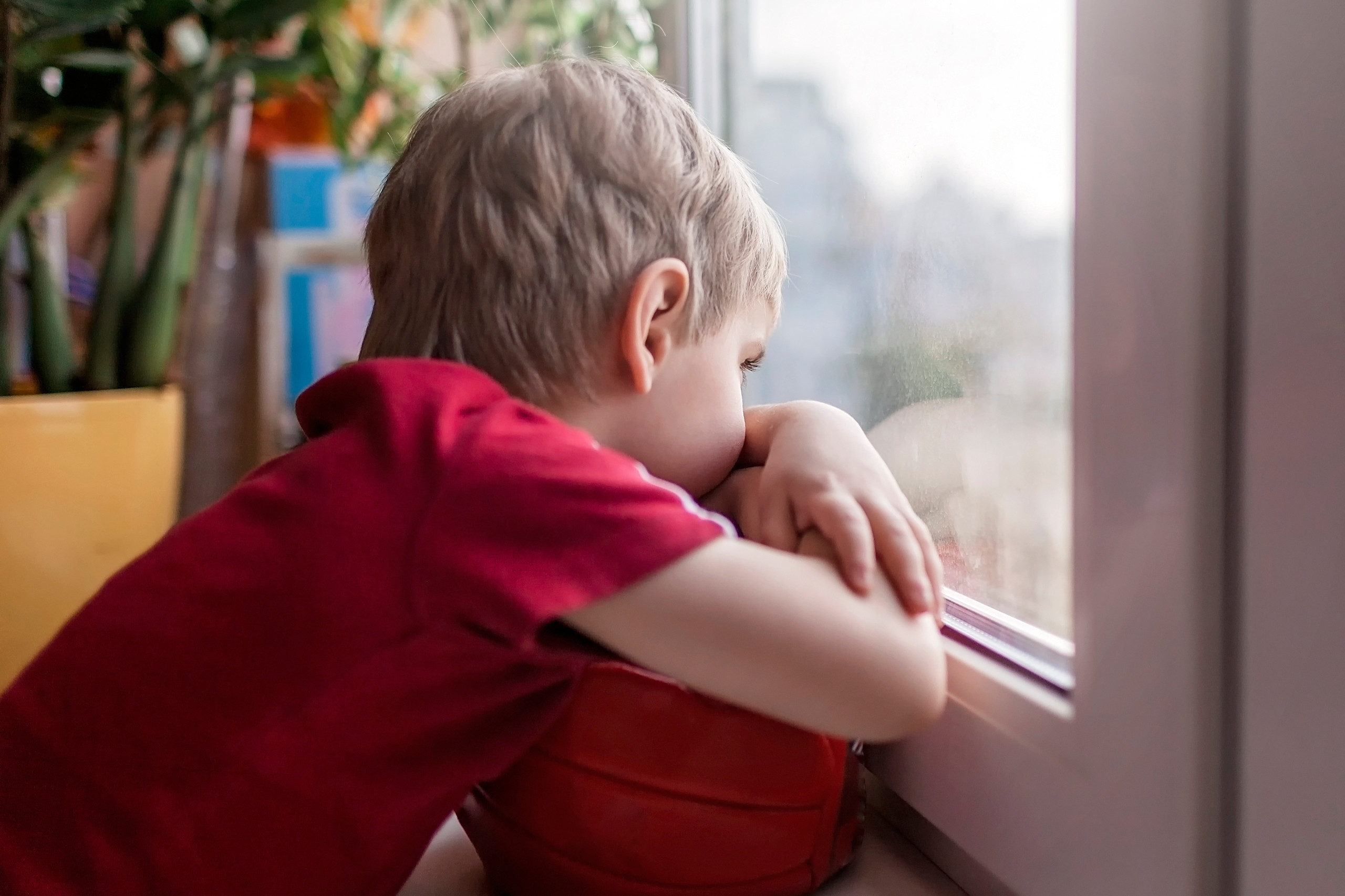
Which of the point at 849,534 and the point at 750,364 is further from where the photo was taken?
the point at 750,364

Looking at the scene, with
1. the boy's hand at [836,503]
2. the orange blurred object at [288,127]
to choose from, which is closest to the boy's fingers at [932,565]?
the boy's hand at [836,503]

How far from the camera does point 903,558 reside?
0.45 m

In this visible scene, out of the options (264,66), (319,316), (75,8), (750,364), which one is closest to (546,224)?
(750,364)

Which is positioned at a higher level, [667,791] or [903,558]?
[903,558]

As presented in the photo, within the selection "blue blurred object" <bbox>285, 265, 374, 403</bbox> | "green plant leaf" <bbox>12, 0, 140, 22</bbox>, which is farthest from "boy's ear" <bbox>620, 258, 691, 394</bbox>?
"blue blurred object" <bbox>285, 265, 374, 403</bbox>

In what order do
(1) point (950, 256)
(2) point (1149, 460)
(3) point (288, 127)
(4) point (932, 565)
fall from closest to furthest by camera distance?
(2) point (1149, 460), (4) point (932, 565), (1) point (950, 256), (3) point (288, 127)

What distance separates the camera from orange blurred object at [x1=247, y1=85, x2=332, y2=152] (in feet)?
5.37

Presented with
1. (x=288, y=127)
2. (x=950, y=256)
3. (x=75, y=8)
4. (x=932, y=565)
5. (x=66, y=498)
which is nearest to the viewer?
(x=932, y=565)

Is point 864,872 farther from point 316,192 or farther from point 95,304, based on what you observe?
point 316,192

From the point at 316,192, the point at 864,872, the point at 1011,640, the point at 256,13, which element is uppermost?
the point at 256,13

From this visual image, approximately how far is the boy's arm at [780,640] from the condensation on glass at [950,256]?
0.31 feet

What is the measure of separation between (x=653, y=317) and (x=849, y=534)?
0.18 m

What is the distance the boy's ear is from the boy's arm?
0.51ft

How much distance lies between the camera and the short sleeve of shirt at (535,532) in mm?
398
